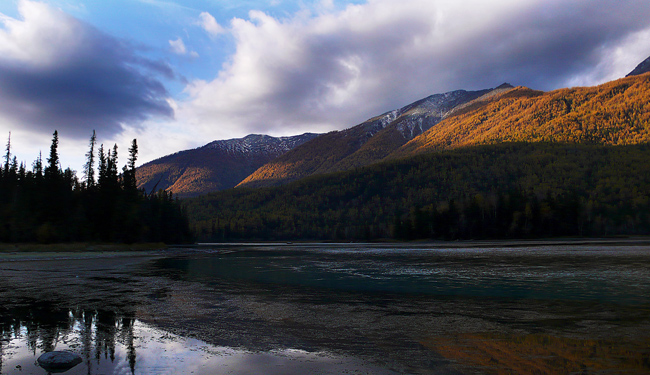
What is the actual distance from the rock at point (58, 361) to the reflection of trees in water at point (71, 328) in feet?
1.91

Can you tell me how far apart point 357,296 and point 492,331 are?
1107 cm

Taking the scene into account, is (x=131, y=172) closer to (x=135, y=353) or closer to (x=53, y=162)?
(x=53, y=162)

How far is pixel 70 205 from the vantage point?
84.1m

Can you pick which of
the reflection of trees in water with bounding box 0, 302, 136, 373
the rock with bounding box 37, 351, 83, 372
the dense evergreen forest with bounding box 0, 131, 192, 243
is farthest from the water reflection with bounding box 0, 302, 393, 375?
the dense evergreen forest with bounding box 0, 131, 192, 243

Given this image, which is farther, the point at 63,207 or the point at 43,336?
the point at 63,207

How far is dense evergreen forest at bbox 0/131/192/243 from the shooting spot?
247ft

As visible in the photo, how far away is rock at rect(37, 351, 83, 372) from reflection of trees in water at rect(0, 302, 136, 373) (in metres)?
0.58

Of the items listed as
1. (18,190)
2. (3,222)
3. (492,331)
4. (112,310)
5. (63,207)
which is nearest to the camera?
(492,331)

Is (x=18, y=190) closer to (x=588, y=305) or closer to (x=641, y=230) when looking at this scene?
(x=588, y=305)

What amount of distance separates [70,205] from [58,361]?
88.8 m

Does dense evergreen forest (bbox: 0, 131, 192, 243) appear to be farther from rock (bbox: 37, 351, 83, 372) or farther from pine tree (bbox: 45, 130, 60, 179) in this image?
rock (bbox: 37, 351, 83, 372)

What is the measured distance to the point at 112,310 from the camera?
19.1 metres

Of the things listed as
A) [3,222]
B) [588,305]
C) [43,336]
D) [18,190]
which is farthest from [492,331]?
[18,190]

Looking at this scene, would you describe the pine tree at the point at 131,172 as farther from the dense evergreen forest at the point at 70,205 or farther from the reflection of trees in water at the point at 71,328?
the reflection of trees in water at the point at 71,328
